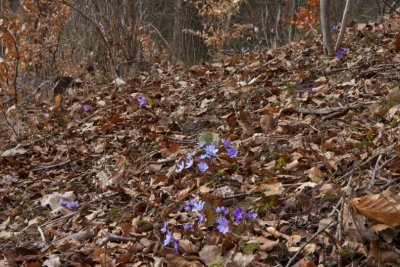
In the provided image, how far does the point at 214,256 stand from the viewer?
1930 mm

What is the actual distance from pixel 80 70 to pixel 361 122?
15.5ft

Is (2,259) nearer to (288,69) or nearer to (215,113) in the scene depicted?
(215,113)

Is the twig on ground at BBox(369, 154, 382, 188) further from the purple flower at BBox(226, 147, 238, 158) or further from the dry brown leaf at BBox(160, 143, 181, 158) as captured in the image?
the dry brown leaf at BBox(160, 143, 181, 158)

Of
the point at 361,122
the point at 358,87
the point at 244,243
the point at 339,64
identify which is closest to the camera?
the point at 244,243

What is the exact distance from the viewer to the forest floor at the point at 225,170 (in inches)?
74.6

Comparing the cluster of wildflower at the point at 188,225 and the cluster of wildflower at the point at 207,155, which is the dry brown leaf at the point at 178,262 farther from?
the cluster of wildflower at the point at 207,155

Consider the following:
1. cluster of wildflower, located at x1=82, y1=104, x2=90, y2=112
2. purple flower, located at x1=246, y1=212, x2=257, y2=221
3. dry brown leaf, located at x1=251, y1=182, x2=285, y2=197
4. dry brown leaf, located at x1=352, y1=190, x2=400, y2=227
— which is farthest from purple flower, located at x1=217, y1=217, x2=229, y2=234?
cluster of wildflower, located at x1=82, y1=104, x2=90, y2=112

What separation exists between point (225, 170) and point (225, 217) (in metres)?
0.57

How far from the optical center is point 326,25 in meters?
4.22

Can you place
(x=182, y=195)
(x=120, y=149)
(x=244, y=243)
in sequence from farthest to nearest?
(x=120, y=149), (x=182, y=195), (x=244, y=243)

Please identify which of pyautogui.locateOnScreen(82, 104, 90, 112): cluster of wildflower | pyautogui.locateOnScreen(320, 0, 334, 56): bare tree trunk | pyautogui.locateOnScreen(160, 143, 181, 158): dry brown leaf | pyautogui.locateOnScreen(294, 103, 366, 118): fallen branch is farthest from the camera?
pyautogui.locateOnScreen(82, 104, 90, 112): cluster of wildflower

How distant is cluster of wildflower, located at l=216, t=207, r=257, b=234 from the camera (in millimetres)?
1969

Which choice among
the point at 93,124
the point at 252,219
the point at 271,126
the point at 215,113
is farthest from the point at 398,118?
the point at 93,124

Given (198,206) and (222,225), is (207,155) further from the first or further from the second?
(222,225)
